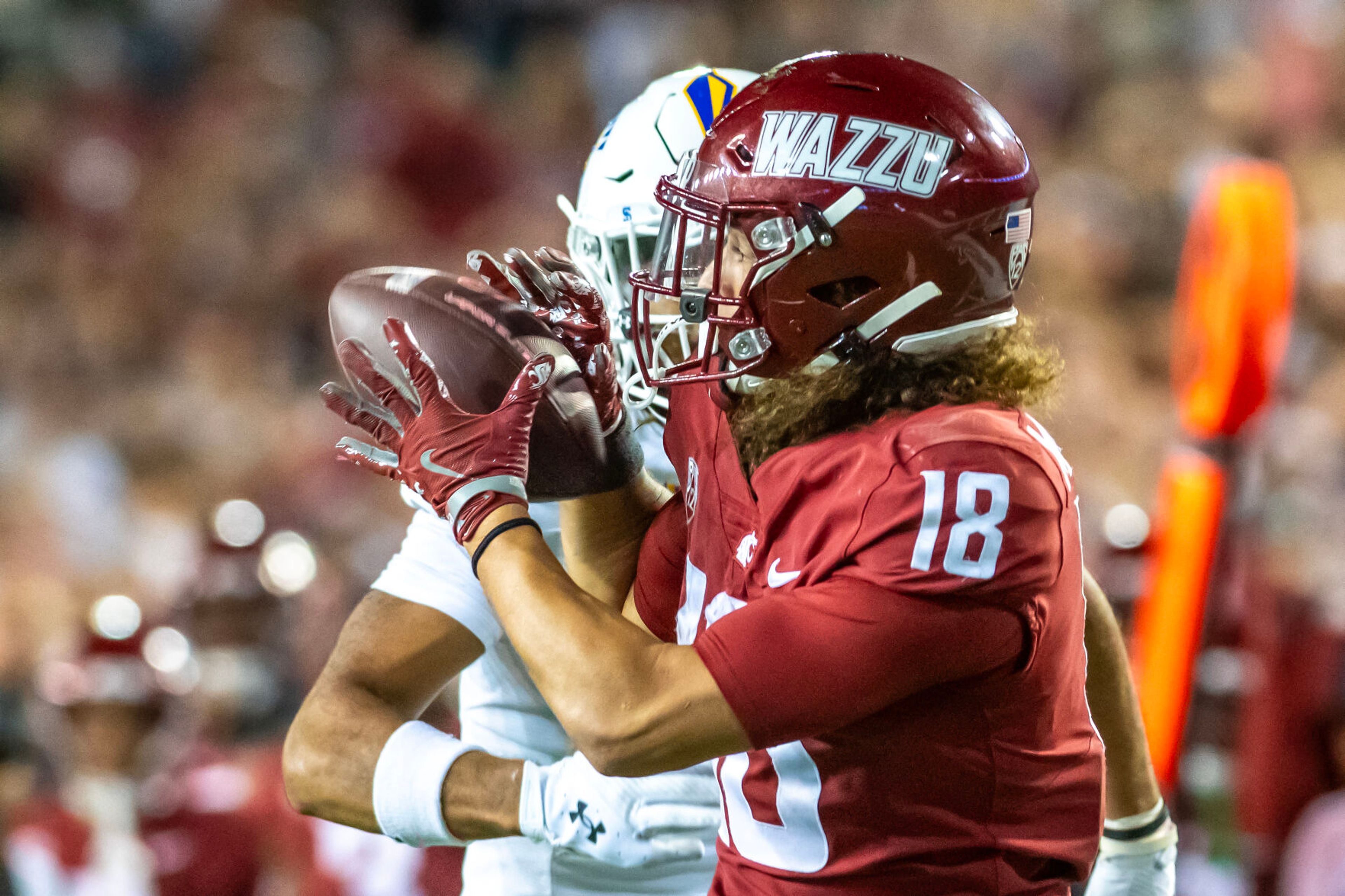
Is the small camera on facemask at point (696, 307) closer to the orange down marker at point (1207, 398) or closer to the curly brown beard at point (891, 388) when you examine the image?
the curly brown beard at point (891, 388)

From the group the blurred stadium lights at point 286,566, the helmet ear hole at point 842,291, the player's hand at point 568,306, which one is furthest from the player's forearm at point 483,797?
the blurred stadium lights at point 286,566

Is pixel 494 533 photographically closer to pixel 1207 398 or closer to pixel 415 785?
pixel 415 785

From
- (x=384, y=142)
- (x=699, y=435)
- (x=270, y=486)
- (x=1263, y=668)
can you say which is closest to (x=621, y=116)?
(x=699, y=435)

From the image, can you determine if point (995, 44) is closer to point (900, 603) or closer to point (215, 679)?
point (215, 679)

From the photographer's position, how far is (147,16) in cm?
841

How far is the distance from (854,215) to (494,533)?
571 millimetres

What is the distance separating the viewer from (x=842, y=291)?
1875 mm

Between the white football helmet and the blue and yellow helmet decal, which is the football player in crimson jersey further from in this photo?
the blue and yellow helmet decal

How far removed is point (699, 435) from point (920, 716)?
0.52m

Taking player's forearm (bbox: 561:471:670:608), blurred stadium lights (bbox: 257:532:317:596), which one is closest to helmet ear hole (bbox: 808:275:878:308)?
player's forearm (bbox: 561:471:670:608)

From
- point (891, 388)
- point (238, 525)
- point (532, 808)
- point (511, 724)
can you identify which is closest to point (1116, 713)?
point (891, 388)

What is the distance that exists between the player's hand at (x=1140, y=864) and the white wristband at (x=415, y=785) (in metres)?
0.99

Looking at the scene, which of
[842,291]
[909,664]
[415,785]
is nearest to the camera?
[909,664]

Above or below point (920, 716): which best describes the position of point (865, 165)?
above
